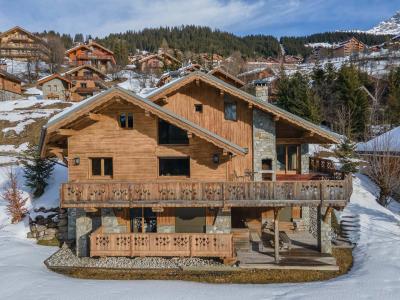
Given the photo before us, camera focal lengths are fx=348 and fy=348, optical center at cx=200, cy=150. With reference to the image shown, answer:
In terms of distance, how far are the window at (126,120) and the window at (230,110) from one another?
5655 millimetres

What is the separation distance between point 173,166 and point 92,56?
252ft

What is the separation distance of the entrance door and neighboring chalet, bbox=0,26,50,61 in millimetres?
88872

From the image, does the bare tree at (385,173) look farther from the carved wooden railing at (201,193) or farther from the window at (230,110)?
the window at (230,110)

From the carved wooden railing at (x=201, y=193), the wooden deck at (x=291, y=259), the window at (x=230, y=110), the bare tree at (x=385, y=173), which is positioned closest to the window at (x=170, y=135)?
the carved wooden railing at (x=201, y=193)

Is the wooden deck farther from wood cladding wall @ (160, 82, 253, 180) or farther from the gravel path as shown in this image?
wood cladding wall @ (160, 82, 253, 180)

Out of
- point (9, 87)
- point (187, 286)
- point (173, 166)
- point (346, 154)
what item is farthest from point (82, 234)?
point (9, 87)

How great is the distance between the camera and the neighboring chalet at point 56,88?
206 feet

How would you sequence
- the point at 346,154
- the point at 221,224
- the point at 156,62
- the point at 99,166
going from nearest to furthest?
the point at 221,224
the point at 99,166
the point at 346,154
the point at 156,62

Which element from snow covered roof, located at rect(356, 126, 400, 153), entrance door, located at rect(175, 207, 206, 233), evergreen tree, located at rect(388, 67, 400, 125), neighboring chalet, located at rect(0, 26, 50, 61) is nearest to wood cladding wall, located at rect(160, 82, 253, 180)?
entrance door, located at rect(175, 207, 206, 233)

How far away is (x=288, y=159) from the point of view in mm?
21625

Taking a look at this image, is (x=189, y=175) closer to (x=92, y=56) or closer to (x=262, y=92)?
(x=262, y=92)

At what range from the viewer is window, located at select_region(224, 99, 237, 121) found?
2052 cm

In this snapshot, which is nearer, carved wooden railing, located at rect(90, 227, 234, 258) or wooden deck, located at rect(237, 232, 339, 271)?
wooden deck, located at rect(237, 232, 339, 271)

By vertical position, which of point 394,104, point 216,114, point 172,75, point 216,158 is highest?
point 172,75
